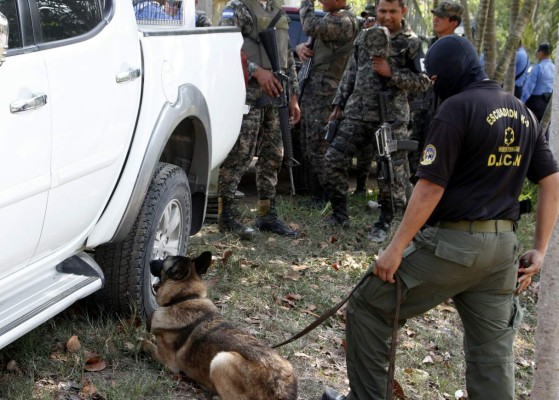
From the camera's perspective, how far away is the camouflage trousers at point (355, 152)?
22.7 feet

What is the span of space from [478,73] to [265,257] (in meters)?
3.01

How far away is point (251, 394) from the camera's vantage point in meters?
3.38

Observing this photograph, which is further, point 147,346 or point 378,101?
point 378,101

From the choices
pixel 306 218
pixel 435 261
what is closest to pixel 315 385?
pixel 435 261

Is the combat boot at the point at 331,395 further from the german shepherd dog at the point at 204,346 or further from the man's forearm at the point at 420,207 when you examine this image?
the man's forearm at the point at 420,207

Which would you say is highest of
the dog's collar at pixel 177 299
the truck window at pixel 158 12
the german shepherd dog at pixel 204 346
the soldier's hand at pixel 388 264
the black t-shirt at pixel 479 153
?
the truck window at pixel 158 12

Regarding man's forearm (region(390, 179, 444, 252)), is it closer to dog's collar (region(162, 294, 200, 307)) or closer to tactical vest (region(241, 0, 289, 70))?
dog's collar (region(162, 294, 200, 307))

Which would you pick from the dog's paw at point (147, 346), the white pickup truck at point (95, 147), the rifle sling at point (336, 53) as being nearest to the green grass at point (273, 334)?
the dog's paw at point (147, 346)

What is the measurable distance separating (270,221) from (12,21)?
13.2 feet

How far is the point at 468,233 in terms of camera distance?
3262 millimetres

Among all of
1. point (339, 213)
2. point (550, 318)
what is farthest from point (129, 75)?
point (339, 213)

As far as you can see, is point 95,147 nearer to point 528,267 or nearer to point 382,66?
point 528,267

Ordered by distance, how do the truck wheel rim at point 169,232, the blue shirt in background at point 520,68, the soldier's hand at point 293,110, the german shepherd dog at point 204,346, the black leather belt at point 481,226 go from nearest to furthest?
1. the black leather belt at point 481,226
2. the german shepherd dog at point 204,346
3. the truck wheel rim at point 169,232
4. the soldier's hand at point 293,110
5. the blue shirt in background at point 520,68

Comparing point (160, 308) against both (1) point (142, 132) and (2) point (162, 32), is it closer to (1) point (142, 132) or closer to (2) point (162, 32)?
(1) point (142, 132)
